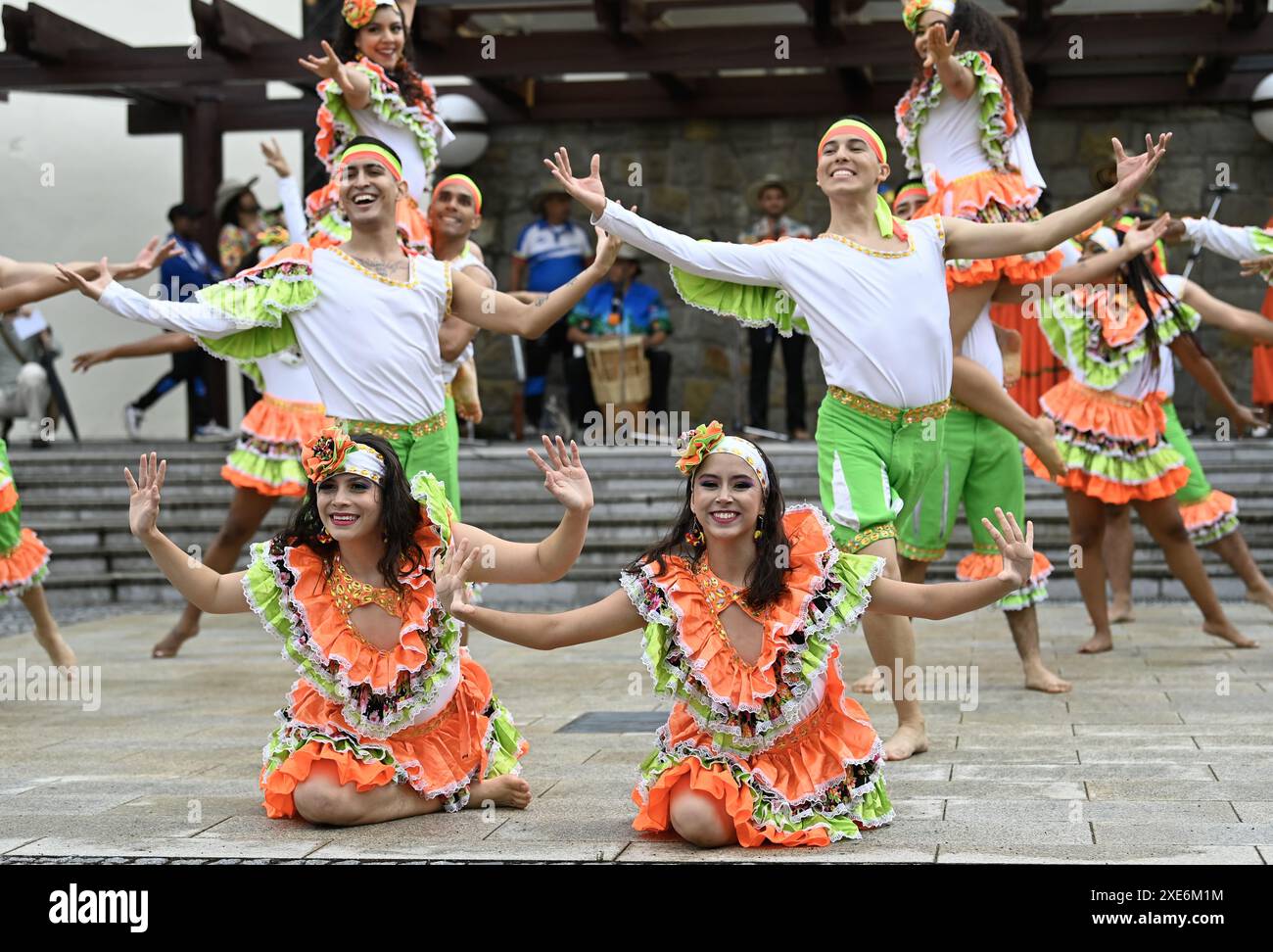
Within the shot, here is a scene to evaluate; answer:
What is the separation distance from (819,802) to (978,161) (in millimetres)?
3015

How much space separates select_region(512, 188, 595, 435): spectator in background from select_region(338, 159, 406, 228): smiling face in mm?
8539

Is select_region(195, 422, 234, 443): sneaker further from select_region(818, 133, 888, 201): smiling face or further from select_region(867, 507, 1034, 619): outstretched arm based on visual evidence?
select_region(867, 507, 1034, 619): outstretched arm

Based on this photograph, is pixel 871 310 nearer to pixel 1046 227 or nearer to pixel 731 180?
pixel 1046 227

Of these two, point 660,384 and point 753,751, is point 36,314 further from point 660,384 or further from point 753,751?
point 753,751

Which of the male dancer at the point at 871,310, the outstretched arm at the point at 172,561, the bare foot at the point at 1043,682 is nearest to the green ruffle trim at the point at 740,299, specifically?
the male dancer at the point at 871,310

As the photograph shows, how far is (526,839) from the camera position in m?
4.39

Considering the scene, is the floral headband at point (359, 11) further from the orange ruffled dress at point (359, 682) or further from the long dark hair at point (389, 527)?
the orange ruffled dress at point (359, 682)

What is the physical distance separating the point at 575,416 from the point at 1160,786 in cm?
942

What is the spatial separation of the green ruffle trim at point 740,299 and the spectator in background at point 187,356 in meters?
8.29

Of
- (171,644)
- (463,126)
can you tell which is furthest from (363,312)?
(463,126)

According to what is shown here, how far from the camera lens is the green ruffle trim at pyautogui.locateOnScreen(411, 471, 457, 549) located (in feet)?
15.3

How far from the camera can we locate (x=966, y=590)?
4.29m
